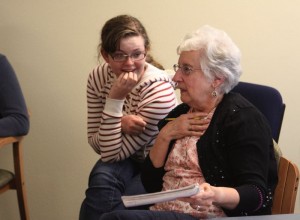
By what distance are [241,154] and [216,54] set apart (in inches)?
13.5

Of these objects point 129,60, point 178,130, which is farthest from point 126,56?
point 178,130

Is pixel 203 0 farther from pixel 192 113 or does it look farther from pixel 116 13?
pixel 192 113

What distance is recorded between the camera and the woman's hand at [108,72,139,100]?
1541 millimetres

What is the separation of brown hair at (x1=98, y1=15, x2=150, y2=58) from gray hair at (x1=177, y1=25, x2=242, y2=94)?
322mm

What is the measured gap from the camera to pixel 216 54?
51.1 inches

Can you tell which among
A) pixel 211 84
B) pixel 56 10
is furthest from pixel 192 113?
pixel 56 10

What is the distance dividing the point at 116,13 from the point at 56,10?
1.17 feet

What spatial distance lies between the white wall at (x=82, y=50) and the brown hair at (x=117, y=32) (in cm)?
66

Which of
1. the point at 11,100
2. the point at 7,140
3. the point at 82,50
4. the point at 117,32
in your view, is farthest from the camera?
the point at 82,50

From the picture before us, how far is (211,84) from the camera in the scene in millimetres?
1338

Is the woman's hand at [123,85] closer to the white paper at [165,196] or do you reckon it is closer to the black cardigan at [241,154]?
the black cardigan at [241,154]

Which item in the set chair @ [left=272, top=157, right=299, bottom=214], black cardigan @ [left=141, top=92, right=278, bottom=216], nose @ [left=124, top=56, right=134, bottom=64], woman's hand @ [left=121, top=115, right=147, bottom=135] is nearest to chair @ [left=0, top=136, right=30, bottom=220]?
woman's hand @ [left=121, top=115, right=147, bottom=135]

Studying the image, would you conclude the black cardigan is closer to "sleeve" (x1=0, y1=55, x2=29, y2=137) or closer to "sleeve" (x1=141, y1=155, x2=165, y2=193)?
"sleeve" (x1=141, y1=155, x2=165, y2=193)

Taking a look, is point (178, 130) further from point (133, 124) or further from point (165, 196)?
point (165, 196)
